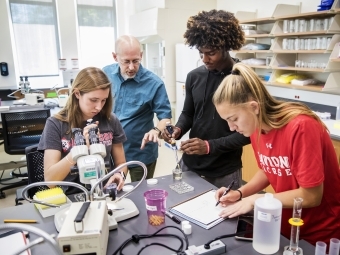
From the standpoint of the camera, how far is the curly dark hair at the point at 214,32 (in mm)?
1571

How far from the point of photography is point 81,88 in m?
1.52

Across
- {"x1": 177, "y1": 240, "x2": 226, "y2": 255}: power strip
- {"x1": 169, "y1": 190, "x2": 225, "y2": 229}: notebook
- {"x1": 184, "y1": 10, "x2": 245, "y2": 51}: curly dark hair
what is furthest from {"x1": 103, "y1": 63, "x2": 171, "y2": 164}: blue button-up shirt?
{"x1": 177, "y1": 240, "x2": 226, "y2": 255}: power strip

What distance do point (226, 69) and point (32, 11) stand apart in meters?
4.68

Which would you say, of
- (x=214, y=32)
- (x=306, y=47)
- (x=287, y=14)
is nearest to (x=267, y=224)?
(x=214, y=32)

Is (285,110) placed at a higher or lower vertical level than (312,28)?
lower

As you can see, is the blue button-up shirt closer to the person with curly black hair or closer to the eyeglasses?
the eyeglasses

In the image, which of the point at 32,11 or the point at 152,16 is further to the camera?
the point at 32,11

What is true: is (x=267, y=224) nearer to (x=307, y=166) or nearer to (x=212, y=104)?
(x=307, y=166)

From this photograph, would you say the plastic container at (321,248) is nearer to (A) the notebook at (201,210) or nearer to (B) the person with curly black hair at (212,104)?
(A) the notebook at (201,210)

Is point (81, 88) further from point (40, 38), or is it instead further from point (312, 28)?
point (40, 38)

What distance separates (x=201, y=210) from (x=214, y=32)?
917 mm

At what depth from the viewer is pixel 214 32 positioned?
158 cm

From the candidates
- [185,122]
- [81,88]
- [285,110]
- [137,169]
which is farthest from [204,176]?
[81,88]

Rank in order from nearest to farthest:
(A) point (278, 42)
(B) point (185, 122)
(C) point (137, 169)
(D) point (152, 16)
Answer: (B) point (185, 122), (C) point (137, 169), (A) point (278, 42), (D) point (152, 16)
